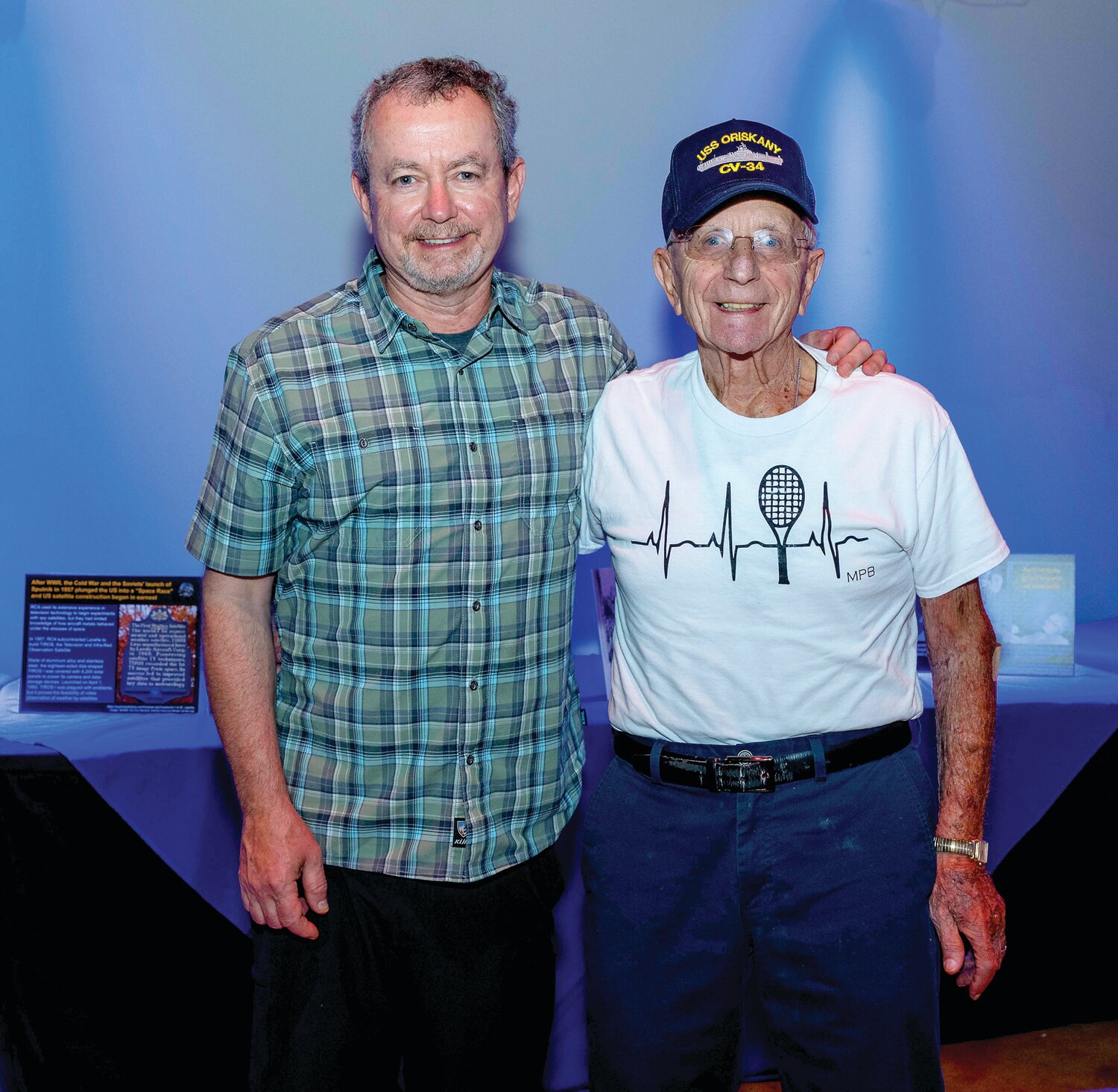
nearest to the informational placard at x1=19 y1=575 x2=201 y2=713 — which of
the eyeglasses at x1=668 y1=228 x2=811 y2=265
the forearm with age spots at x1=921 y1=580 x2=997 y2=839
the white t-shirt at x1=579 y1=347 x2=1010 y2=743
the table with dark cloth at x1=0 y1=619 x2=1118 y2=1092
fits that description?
the table with dark cloth at x1=0 y1=619 x2=1118 y2=1092

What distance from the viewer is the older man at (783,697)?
148 centimetres

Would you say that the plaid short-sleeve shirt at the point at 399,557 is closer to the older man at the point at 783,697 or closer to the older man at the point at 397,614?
the older man at the point at 397,614

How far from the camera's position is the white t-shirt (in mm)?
1475

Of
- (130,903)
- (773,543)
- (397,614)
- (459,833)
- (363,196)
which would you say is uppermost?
(363,196)

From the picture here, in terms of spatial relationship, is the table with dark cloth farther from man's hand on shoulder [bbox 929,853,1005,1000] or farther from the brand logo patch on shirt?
man's hand on shoulder [bbox 929,853,1005,1000]

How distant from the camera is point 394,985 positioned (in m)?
1.62

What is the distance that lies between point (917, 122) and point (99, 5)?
203 centimetres

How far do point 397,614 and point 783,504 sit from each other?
0.57 metres

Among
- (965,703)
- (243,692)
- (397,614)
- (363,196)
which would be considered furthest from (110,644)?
(965,703)

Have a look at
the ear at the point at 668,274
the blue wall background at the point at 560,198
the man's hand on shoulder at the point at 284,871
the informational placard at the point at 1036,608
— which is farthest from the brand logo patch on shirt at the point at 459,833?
the informational placard at the point at 1036,608

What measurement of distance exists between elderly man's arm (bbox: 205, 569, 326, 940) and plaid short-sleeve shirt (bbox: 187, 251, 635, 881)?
0.04 meters

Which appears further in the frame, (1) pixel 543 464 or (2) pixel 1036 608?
(2) pixel 1036 608

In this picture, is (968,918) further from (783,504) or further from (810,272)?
(810,272)

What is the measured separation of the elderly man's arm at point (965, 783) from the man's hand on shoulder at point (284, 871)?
0.90m
